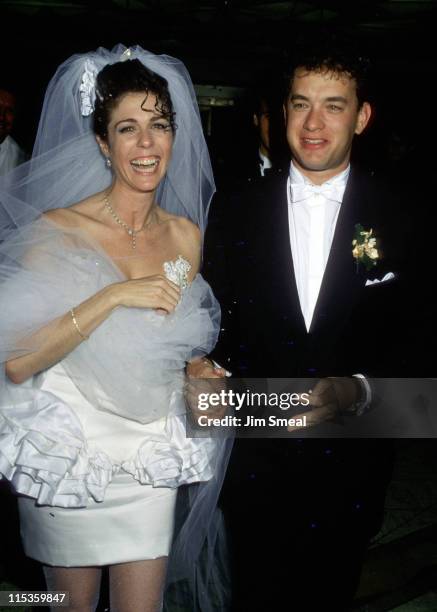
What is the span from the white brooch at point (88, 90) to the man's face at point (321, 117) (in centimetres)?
63

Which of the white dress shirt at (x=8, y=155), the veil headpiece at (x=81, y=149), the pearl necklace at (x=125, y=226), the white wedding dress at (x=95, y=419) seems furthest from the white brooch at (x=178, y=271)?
the white dress shirt at (x=8, y=155)

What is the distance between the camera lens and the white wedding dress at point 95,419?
5.59 feet

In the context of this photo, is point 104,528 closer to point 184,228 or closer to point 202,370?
point 202,370

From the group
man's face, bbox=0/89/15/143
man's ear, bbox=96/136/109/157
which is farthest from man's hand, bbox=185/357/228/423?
man's face, bbox=0/89/15/143

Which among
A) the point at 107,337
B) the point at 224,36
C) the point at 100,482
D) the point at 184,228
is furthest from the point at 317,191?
the point at 224,36

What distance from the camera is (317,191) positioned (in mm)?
1920

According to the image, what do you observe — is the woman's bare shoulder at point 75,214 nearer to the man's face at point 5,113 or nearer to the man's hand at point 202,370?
the man's hand at point 202,370

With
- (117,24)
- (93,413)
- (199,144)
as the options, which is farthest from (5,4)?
(93,413)

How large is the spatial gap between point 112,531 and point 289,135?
1353mm

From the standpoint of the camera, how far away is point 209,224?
6.93ft

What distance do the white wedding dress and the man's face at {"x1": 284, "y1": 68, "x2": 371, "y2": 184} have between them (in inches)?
21.8

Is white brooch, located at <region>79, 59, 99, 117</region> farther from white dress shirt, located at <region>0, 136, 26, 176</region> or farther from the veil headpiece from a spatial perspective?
white dress shirt, located at <region>0, 136, 26, 176</region>

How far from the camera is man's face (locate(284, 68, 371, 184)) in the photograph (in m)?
1.89

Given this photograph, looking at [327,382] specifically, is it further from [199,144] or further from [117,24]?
[117,24]
